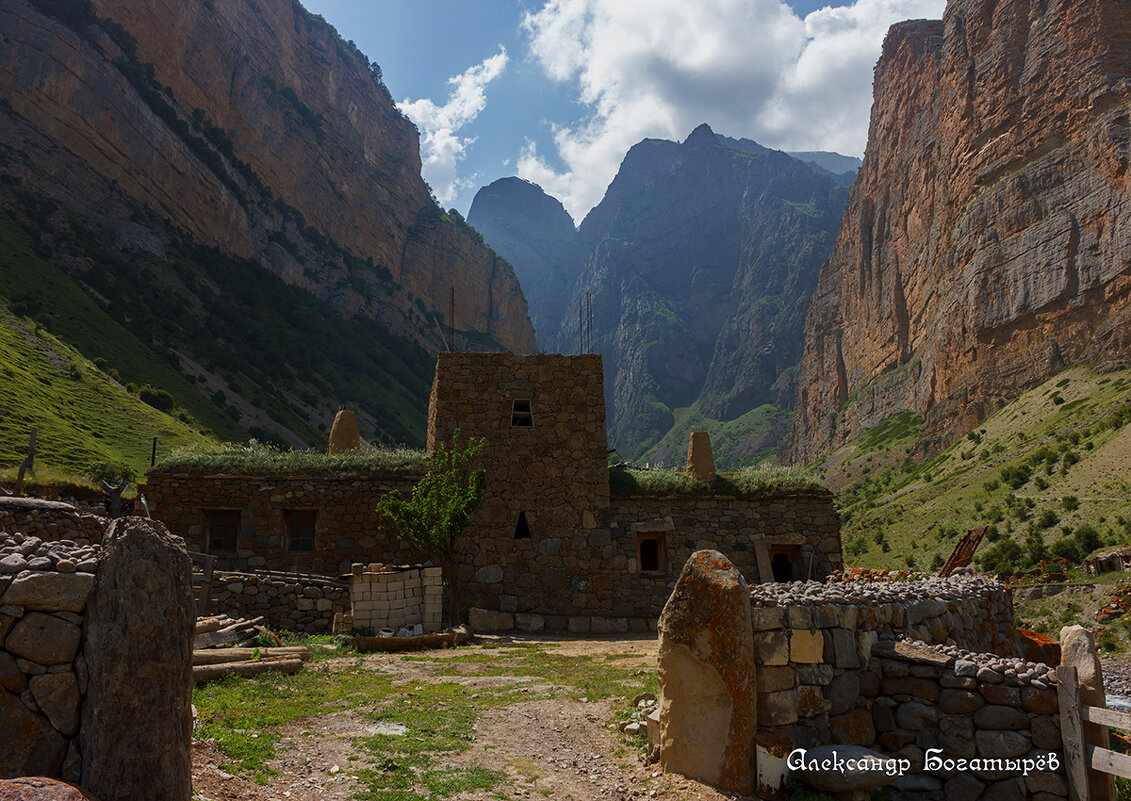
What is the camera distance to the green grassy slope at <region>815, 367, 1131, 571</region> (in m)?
34.2

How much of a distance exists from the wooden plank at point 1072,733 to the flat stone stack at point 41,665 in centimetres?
710

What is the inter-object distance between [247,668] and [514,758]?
14.2 ft

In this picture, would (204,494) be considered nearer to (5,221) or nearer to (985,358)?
(5,221)

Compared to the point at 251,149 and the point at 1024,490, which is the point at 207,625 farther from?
the point at 251,149

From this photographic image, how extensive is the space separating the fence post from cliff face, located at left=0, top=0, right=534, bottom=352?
64.6m

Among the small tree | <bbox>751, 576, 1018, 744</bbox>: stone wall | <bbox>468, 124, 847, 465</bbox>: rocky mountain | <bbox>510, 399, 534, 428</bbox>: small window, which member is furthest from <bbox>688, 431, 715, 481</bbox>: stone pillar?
<bbox>468, 124, 847, 465</bbox>: rocky mountain

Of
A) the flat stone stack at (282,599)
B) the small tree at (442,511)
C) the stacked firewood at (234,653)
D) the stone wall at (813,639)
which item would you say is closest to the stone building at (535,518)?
the small tree at (442,511)

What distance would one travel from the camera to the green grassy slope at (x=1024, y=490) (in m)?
34.2

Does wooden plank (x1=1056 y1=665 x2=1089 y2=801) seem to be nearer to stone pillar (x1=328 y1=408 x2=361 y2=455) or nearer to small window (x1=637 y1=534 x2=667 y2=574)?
small window (x1=637 y1=534 x2=667 y2=574)

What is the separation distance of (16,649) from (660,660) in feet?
15.5

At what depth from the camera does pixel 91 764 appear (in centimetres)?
372

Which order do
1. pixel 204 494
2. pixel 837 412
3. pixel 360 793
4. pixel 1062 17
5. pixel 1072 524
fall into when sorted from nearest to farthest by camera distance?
pixel 360 793 < pixel 204 494 < pixel 1072 524 < pixel 1062 17 < pixel 837 412

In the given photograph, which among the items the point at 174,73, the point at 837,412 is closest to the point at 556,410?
the point at 174,73

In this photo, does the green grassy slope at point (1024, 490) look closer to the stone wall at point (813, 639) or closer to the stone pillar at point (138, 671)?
the stone wall at point (813, 639)
